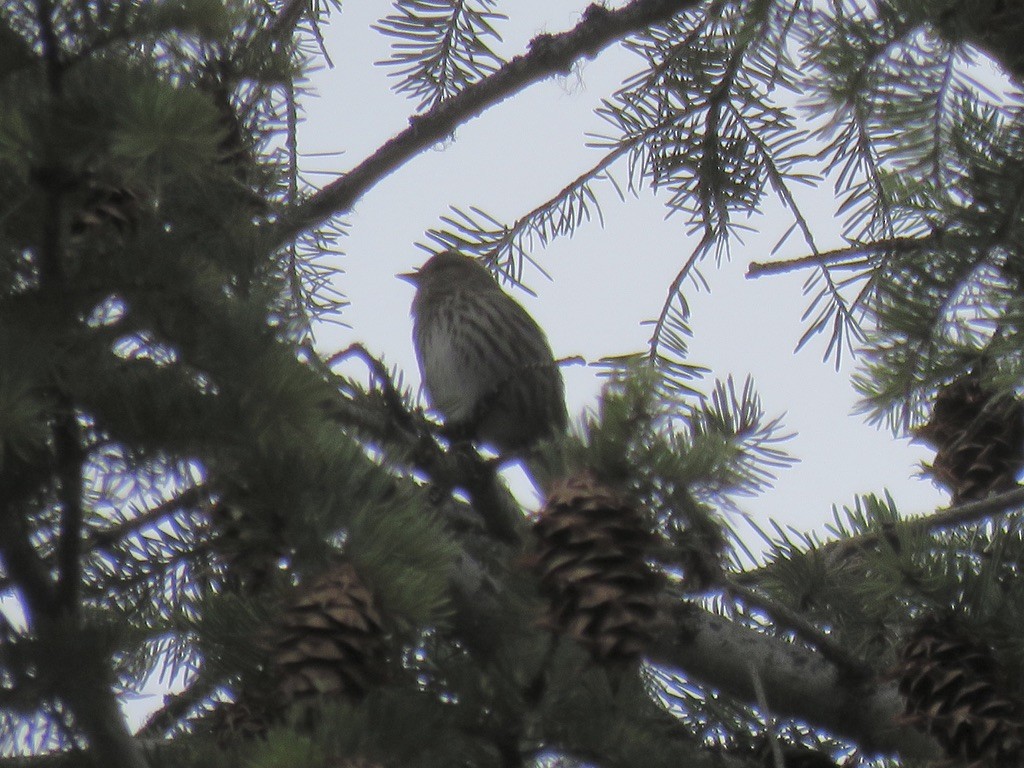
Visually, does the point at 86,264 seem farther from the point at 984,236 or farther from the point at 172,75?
the point at 984,236

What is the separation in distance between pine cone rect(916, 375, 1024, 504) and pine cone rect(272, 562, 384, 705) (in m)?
0.98

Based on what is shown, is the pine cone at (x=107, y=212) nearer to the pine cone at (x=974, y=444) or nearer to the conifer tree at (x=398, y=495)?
the conifer tree at (x=398, y=495)

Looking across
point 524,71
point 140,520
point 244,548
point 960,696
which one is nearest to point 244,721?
point 244,548

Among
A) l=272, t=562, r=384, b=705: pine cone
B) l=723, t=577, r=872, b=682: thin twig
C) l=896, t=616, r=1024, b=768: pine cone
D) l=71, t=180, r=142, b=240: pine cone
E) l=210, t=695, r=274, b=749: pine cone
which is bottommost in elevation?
l=896, t=616, r=1024, b=768: pine cone

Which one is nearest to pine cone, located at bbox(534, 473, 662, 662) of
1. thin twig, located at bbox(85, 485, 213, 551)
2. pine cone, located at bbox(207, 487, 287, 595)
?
pine cone, located at bbox(207, 487, 287, 595)

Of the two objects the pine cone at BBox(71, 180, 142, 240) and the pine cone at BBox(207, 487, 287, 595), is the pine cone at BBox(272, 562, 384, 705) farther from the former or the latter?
the pine cone at BBox(71, 180, 142, 240)

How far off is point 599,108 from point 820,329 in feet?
1.98

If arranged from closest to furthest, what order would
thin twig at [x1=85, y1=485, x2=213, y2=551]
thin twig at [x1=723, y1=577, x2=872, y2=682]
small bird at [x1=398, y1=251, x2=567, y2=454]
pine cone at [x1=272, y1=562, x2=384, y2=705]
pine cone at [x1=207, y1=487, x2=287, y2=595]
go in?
pine cone at [x1=272, y1=562, x2=384, y2=705]
pine cone at [x1=207, y1=487, x2=287, y2=595]
thin twig at [x1=85, y1=485, x2=213, y2=551]
thin twig at [x1=723, y1=577, x2=872, y2=682]
small bird at [x1=398, y1=251, x2=567, y2=454]

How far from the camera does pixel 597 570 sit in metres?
1.04

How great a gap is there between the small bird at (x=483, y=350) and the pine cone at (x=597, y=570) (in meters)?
1.95

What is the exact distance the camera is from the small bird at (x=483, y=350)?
10.5 ft

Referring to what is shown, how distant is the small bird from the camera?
3.21 m

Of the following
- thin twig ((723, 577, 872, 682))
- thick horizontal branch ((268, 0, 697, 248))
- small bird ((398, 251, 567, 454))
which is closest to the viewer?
thin twig ((723, 577, 872, 682))

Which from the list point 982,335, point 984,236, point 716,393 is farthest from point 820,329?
point 716,393
